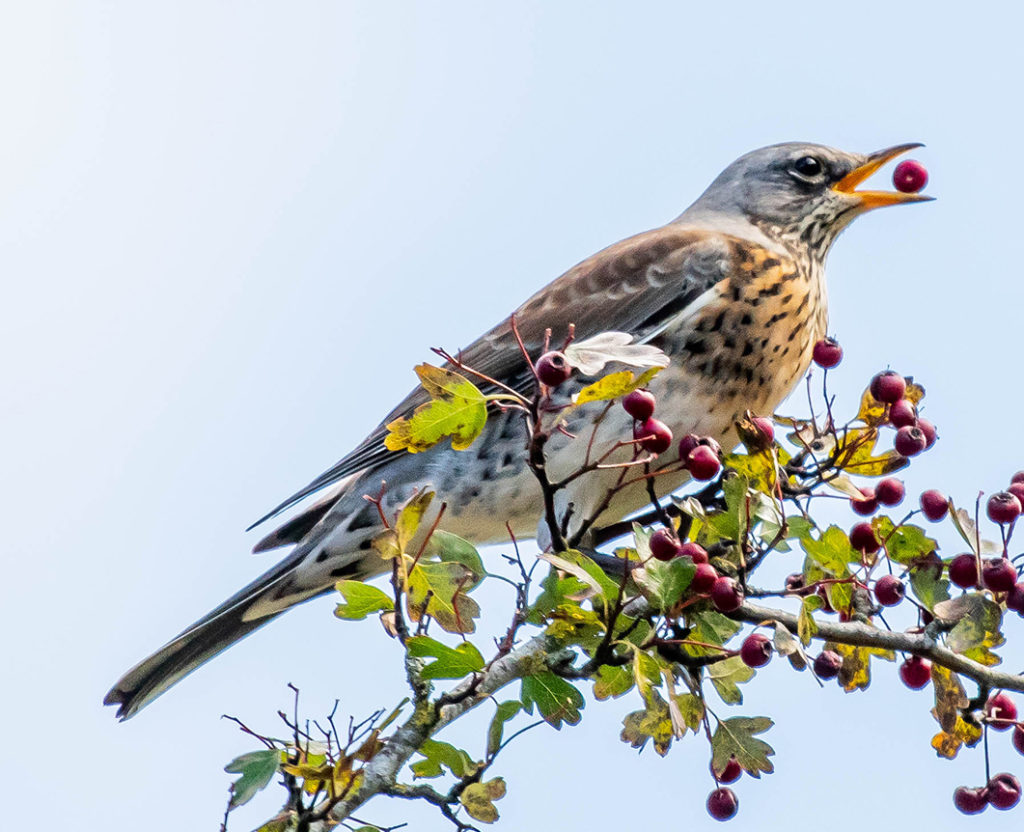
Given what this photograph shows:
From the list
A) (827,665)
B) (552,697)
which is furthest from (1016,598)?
(552,697)

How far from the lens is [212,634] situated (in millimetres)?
4461

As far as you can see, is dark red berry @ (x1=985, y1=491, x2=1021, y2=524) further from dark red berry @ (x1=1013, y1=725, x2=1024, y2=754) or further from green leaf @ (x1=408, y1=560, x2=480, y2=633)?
green leaf @ (x1=408, y1=560, x2=480, y2=633)

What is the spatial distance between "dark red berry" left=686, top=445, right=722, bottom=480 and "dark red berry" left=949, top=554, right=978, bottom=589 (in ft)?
1.65

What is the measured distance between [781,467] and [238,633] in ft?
7.14

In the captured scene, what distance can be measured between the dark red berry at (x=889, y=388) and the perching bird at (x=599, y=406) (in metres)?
1.28

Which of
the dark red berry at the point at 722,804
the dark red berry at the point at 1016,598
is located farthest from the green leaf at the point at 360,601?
the dark red berry at the point at 1016,598

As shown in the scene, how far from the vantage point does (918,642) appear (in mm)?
2533

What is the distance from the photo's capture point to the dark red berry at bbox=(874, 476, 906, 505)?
9.90 ft

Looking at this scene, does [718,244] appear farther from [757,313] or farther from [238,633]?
[238,633]

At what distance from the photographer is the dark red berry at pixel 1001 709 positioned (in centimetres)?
281

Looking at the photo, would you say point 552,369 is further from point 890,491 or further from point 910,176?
point 910,176

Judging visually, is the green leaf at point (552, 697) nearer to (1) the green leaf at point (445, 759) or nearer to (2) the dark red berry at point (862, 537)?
(1) the green leaf at point (445, 759)

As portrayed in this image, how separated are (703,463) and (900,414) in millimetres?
458

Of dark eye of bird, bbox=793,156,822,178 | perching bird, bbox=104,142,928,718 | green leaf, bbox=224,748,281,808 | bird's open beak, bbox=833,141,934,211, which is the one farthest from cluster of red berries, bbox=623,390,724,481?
dark eye of bird, bbox=793,156,822,178
